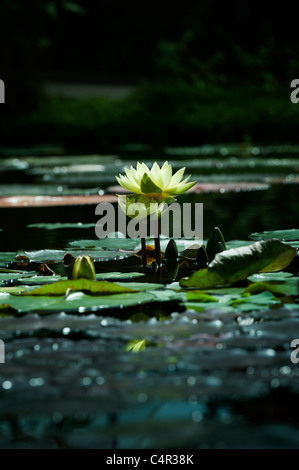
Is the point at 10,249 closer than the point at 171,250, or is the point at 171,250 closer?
the point at 171,250

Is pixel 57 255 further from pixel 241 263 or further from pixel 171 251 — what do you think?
pixel 241 263

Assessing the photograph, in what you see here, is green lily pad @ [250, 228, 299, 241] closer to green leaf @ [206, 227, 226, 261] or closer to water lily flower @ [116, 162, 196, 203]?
green leaf @ [206, 227, 226, 261]

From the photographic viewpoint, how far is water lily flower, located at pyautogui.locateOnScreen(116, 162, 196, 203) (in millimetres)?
1962

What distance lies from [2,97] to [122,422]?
13116mm

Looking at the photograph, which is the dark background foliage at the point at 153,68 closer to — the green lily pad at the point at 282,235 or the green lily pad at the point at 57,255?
the green lily pad at the point at 282,235

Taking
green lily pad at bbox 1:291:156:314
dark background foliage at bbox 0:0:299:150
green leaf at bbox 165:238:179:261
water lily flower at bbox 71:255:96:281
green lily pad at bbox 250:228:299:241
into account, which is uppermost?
dark background foliage at bbox 0:0:299:150

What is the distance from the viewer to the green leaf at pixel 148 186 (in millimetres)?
1943

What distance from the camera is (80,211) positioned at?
407 cm

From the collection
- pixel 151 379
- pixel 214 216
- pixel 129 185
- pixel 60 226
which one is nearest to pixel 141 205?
pixel 129 185

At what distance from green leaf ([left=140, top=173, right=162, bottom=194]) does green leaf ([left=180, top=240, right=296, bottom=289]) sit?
267 millimetres

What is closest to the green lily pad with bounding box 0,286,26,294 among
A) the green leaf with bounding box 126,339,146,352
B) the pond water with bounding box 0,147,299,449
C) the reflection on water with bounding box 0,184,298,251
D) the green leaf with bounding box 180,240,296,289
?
the pond water with bounding box 0,147,299,449

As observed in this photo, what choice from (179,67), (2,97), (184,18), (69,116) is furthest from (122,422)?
(184,18)

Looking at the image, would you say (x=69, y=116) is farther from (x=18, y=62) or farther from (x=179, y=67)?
(x=179, y=67)

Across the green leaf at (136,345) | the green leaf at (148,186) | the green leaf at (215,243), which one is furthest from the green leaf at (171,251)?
the green leaf at (136,345)
